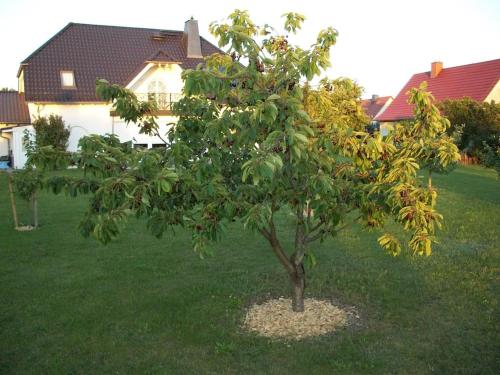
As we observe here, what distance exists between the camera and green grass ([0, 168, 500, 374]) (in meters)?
5.16

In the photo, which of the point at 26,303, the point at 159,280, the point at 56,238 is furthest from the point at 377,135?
the point at 56,238

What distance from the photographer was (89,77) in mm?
28688

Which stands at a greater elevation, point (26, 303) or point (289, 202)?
point (289, 202)

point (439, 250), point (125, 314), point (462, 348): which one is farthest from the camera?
point (439, 250)

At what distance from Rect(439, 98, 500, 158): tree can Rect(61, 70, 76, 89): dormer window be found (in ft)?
73.8

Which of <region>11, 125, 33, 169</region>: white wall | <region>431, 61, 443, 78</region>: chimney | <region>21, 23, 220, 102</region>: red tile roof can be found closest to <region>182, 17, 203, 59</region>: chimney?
<region>21, 23, 220, 102</region>: red tile roof

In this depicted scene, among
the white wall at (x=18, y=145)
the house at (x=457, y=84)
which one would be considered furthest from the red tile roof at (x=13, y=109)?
the house at (x=457, y=84)

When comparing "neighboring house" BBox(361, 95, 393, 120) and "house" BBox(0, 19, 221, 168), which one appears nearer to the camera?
"house" BBox(0, 19, 221, 168)

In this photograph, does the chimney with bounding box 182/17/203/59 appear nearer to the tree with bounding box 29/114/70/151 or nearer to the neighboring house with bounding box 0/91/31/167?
the tree with bounding box 29/114/70/151

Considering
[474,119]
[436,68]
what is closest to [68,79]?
[474,119]

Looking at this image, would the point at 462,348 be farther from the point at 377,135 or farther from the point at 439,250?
the point at 439,250

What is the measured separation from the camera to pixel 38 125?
85.3 feet

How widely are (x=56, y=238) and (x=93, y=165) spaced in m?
7.59

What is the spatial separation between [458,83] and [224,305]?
3488cm
